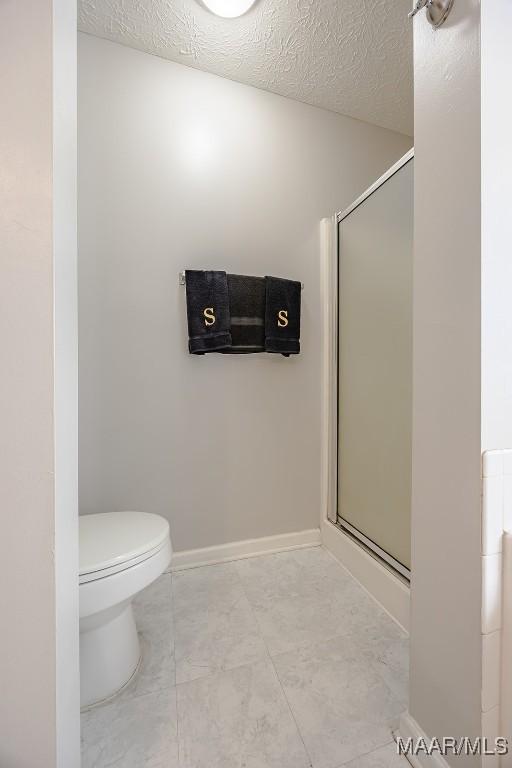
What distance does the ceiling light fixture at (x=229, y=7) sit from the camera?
1.27m

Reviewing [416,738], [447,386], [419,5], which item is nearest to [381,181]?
[419,5]

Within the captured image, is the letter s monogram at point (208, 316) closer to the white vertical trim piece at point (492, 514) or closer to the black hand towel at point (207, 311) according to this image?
the black hand towel at point (207, 311)

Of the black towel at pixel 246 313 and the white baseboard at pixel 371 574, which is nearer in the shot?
the white baseboard at pixel 371 574

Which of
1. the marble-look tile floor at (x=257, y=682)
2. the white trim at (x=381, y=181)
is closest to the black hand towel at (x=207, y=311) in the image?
the white trim at (x=381, y=181)

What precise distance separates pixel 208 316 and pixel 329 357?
27.7 inches

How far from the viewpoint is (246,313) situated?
1.67 meters

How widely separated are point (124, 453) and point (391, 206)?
1580mm

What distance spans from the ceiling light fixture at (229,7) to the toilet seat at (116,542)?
1.96 m

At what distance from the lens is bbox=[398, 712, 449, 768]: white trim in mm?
786

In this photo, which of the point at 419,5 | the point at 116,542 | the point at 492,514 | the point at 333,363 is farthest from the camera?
the point at 333,363

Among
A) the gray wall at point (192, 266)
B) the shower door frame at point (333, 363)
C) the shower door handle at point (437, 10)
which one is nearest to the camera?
the shower door handle at point (437, 10)

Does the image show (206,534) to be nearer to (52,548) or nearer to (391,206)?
(52,548)

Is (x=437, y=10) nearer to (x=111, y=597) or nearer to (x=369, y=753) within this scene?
(x=111, y=597)

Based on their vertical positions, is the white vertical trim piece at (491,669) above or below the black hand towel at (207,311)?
below
